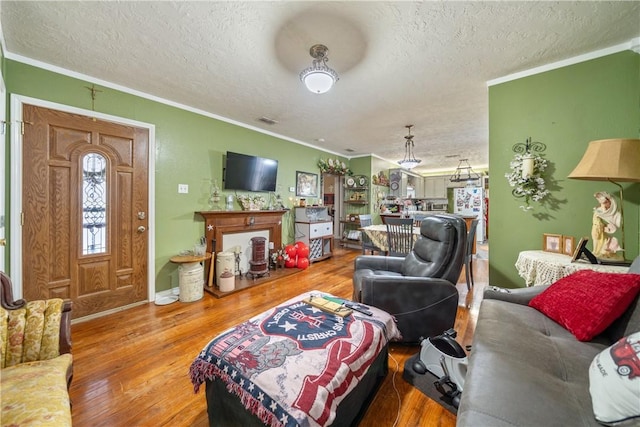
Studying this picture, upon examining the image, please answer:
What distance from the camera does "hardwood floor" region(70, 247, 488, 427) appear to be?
1.37 m

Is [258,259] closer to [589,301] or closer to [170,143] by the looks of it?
[170,143]

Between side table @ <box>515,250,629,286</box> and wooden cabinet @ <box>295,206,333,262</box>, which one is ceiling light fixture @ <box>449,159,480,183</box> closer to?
wooden cabinet @ <box>295,206,333,262</box>

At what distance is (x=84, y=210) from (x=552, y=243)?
4488mm

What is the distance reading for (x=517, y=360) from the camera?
3.41 feet

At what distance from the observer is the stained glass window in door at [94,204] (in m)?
2.47

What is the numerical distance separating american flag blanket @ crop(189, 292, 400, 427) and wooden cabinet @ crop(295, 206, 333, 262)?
3192 millimetres

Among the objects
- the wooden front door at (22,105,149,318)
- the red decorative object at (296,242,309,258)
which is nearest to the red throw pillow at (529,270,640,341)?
the red decorative object at (296,242,309,258)

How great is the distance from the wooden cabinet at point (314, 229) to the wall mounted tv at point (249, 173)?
2.82 feet

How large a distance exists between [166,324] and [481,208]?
311 inches

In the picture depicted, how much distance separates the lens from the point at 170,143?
121 inches

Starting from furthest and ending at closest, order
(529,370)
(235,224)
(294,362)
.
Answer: (235,224), (294,362), (529,370)

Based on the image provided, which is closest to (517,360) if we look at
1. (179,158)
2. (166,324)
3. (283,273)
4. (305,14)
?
(305,14)

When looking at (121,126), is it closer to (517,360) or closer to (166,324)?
(166,324)

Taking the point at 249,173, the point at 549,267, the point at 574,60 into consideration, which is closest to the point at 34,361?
the point at 249,173
